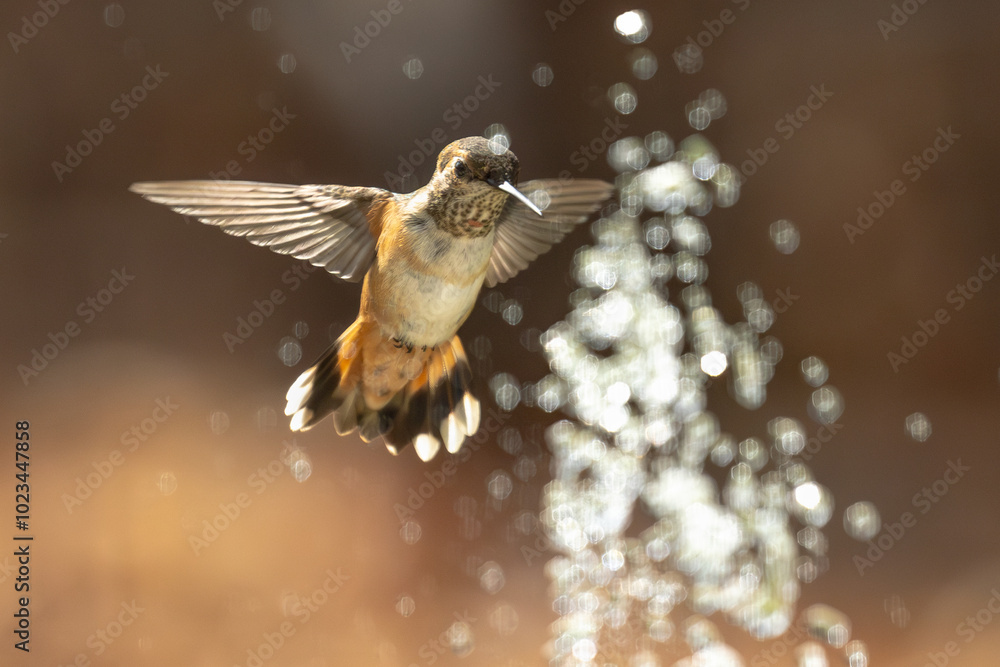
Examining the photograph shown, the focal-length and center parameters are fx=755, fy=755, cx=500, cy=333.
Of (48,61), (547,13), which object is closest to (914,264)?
(547,13)

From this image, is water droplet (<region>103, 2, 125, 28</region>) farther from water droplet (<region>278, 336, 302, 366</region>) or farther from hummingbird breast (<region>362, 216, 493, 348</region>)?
hummingbird breast (<region>362, 216, 493, 348</region>)

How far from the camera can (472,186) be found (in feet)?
2.36

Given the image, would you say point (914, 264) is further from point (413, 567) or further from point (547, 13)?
point (413, 567)

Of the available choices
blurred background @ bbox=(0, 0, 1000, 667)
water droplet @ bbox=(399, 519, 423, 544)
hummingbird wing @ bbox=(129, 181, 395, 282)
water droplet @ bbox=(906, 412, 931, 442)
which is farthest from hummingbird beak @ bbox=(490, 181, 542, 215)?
water droplet @ bbox=(906, 412, 931, 442)

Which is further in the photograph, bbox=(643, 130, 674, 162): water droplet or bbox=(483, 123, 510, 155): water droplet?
bbox=(643, 130, 674, 162): water droplet

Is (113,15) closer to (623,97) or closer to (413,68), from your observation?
(413,68)

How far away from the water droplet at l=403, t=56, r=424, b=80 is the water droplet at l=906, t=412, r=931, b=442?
1.03 meters

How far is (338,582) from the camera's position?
1245mm

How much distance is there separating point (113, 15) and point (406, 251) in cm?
69

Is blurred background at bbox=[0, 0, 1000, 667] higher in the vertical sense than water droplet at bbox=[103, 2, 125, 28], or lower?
lower

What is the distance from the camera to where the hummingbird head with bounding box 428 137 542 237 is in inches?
27.7

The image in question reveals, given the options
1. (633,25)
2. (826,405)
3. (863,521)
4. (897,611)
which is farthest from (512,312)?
(897,611)

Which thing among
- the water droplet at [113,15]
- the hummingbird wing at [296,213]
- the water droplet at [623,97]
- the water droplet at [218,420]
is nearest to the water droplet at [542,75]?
the water droplet at [623,97]

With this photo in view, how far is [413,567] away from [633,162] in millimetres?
786
